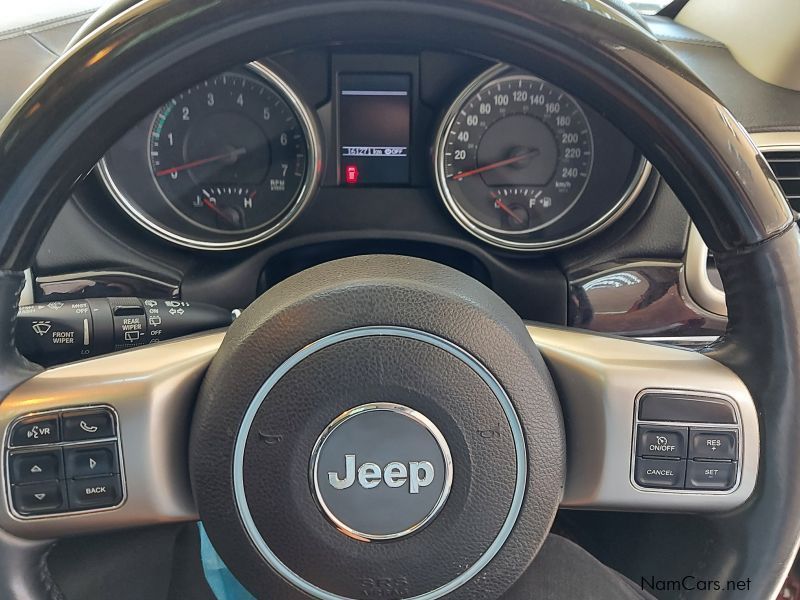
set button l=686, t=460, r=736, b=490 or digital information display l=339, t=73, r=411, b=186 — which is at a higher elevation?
digital information display l=339, t=73, r=411, b=186

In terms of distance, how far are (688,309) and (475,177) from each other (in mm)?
450

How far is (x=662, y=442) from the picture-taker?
2.55 feet

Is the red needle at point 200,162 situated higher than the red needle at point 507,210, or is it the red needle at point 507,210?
the red needle at point 200,162

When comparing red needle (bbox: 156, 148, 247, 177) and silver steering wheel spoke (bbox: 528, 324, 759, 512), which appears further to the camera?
red needle (bbox: 156, 148, 247, 177)

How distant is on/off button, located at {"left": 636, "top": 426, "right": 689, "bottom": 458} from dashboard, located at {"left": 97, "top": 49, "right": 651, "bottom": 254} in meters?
0.73

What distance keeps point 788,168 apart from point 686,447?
910mm

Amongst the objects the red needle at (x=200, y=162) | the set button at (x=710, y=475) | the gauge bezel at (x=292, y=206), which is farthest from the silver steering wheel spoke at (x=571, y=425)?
the red needle at (x=200, y=162)

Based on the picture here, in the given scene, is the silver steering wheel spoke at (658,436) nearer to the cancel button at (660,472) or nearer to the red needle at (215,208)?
the cancel button at (660,472)

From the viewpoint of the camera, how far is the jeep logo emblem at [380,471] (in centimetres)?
69

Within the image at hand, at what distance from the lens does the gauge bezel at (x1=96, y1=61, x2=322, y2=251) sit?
141 cm

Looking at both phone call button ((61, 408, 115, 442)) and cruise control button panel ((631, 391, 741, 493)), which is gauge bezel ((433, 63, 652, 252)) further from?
phone call button ((61, 408, 115, 442))

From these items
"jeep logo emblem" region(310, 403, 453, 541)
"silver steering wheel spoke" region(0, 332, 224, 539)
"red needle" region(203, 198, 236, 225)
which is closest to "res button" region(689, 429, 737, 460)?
"jeep logo emblem" region(310, 403, 453, 541)

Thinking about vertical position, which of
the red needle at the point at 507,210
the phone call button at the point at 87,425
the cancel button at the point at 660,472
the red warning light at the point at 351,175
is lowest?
the cancel button at the point at 660,472

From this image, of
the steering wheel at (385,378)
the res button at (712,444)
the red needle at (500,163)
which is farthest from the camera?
the red needle at (500,163)
